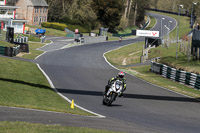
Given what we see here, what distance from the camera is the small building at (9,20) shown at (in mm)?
81125

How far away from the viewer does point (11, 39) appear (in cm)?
5469

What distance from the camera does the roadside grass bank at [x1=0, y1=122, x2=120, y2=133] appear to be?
38.5 ft

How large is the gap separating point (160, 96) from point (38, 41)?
155 ft

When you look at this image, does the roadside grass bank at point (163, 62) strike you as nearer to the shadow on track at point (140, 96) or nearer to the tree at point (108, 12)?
the shadow on track at point (140, 96)

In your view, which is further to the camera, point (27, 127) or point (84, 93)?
point (84, 93)

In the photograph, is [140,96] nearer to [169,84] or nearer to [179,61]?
[169,84]

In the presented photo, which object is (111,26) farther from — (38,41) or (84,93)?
(84,93)

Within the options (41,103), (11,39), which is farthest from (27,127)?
(11,39)

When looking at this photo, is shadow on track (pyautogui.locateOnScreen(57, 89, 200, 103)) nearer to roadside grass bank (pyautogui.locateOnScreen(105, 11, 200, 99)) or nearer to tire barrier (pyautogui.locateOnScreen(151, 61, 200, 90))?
roadside grass bank (pyautogui.locateOnScreen(105, 11, 200, 99))

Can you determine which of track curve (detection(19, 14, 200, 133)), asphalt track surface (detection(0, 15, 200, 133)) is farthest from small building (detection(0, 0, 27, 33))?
asphalt track surface (detection(0, 15, 200, 133))

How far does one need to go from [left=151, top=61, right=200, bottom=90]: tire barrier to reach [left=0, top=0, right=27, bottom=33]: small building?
145ft

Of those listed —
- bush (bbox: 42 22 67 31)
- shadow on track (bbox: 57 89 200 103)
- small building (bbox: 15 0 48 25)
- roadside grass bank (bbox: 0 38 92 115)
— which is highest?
small building (bbox: 15 0 48 25)

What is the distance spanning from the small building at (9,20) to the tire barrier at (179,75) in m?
44.3

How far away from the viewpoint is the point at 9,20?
7850 centimetres
